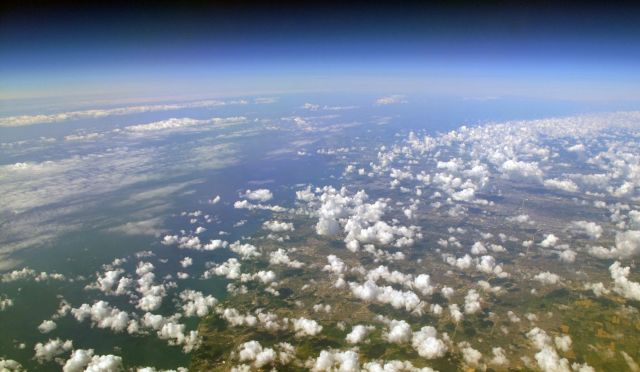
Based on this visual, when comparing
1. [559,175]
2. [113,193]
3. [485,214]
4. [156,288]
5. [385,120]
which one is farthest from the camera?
[385,120]

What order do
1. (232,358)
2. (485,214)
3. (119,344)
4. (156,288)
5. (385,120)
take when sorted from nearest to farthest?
(232,358)
(119,344)
(156,288)
(485,214)
(385,120)

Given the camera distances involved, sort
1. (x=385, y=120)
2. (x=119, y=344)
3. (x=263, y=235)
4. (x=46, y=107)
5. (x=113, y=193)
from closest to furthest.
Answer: (x=119, y=344) → (x=263, y=235) → (x=113, y=193) → (x=385, y=120) → (x=46, y=107)

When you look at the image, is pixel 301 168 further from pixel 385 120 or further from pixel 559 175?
pixel 385 120

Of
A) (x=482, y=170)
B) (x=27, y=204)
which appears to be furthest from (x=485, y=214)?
(x=27, y=204)

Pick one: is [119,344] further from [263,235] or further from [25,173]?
[25,173]

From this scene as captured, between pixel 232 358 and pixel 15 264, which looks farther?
pixel 15 264

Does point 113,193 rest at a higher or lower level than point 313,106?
lower

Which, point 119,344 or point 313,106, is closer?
point 119,344

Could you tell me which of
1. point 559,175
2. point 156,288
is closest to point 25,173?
point 156,288

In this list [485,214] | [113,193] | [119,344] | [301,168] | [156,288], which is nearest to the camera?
[119,344]
